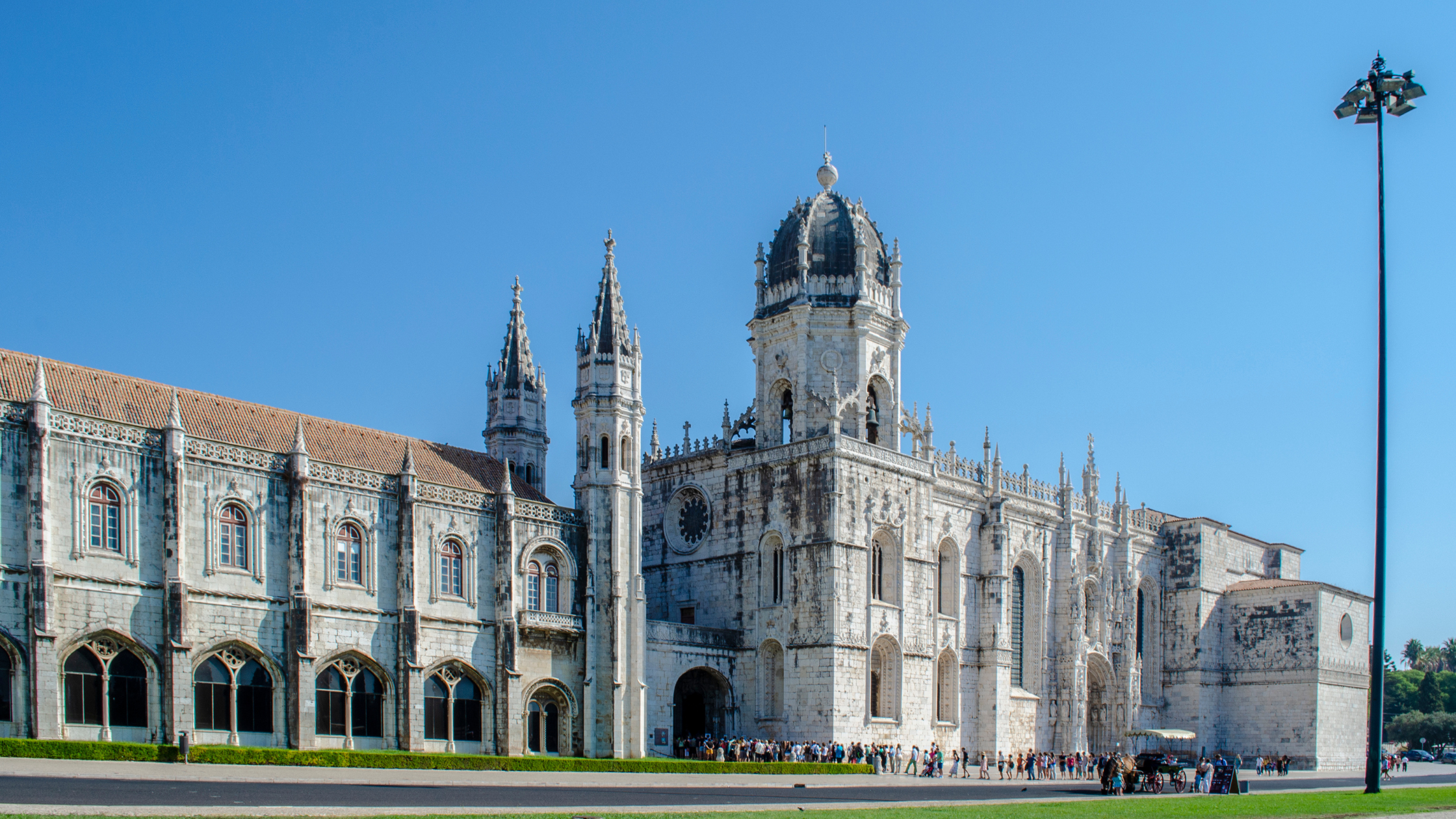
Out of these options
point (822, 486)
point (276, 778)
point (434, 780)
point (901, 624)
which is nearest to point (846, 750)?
point (901, 624)

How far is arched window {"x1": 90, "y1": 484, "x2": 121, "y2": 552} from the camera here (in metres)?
37.2

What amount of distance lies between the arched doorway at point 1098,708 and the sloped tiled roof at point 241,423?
34.0 m

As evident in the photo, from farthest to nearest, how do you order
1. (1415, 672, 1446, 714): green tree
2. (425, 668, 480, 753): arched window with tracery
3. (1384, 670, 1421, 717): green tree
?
1. (1384, 670, 1421, 717): green tree
2. (1415, 672, 1446, 714): green tree
3. (425, 668, 480, 753): arched window with tracery

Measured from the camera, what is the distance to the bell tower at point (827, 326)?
56188 mm

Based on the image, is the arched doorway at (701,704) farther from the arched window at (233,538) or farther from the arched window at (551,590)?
the arched window at (233,538)

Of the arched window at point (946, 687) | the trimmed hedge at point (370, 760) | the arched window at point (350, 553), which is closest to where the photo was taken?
the trimmed hedge at point (370, 760)

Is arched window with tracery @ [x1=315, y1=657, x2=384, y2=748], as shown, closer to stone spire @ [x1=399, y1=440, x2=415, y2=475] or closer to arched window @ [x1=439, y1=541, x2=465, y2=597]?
arched window @ [x1=439, y1=541, x2=465, y2=597]

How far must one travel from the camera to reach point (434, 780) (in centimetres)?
3266

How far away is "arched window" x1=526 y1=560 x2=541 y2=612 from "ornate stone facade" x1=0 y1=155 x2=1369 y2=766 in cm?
9

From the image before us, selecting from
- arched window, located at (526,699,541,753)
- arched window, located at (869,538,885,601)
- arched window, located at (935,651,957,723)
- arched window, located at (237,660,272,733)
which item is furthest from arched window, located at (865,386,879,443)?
arched window, located at (237,660,272,733)

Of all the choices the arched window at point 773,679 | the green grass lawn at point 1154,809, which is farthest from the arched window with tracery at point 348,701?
the arched window at point 773,679

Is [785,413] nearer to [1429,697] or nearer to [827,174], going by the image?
[827,174]

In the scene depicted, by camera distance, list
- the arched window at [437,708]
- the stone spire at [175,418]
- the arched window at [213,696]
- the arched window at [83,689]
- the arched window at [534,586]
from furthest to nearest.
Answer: the arched window at [534,586]
the arched window at [437,708]
the stone spire at [175,418]
the arched window at [213,696]
the arched window at [83,689]

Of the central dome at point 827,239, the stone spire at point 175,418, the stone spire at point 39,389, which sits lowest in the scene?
the stone spire at point 175,418
